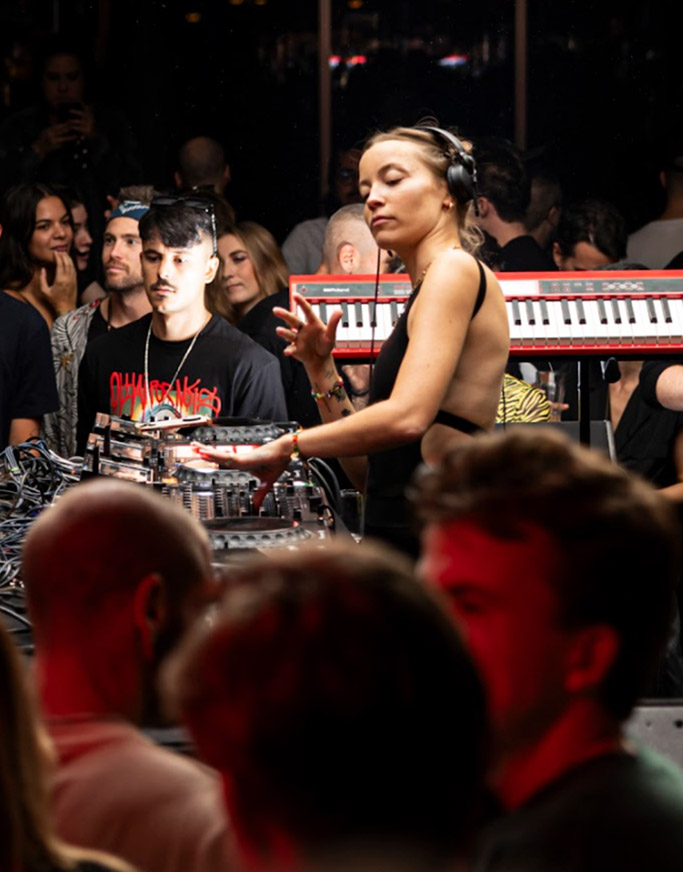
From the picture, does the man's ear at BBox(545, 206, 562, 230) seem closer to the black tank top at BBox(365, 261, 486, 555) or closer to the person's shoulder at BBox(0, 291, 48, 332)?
the person's shoulder at BBox(0, 291, 48, 332)

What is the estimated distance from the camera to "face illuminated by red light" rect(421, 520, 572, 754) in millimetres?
1214

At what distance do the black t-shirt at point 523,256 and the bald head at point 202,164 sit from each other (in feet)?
5.34

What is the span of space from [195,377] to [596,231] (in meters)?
2.12

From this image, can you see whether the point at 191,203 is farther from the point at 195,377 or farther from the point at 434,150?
the point at 434,150

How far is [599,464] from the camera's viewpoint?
4.13 feet

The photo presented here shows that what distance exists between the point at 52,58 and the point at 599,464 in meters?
6.26

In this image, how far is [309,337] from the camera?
285 centimetres

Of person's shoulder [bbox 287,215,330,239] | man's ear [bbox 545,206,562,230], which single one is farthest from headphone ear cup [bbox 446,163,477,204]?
man's ear [bbox 545,206,562,230]

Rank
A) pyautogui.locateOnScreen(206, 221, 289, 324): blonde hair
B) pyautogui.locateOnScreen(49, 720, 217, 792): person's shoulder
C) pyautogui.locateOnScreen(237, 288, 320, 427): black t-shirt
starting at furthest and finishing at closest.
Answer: pyautogui.locateOnScreen(206, 221, 289, 324): blonde hair < pyautogui.locateOnScreen(237, 288, 320, 427): black t-shirt < pyautogui.locateOnScreen(49, 720, 217, 792): person's shoulder

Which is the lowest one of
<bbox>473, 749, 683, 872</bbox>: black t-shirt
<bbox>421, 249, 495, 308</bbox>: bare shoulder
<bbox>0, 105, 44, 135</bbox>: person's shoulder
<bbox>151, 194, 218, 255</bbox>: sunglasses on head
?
<bbox>473, 749, 683, 872</bbox>: black t-shirt

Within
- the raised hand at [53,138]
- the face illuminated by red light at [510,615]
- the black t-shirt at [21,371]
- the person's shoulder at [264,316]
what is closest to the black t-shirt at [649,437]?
the person's shoulder at [264,316]

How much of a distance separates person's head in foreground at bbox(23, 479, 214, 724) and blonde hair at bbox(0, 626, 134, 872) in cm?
32

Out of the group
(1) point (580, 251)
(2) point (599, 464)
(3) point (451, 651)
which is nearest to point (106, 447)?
(2) point (599, 464)

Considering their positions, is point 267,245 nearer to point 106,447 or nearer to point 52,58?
point 52,58
